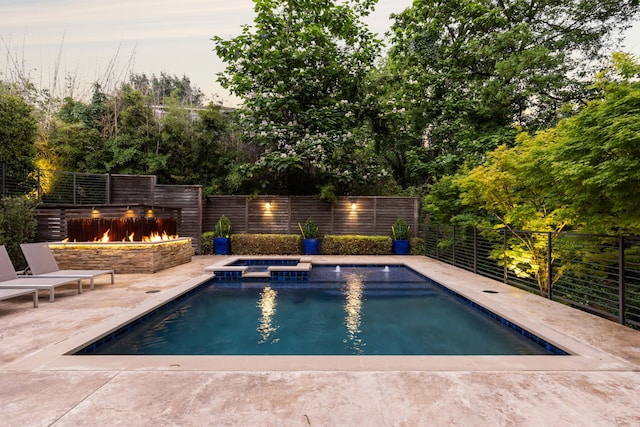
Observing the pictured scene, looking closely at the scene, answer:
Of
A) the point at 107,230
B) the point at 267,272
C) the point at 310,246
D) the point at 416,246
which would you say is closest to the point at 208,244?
the point at 310,246

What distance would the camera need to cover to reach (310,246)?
12.9m

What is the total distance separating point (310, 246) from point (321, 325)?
795 centimetres

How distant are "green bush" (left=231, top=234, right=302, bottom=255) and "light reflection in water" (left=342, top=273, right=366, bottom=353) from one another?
4356 millimetres

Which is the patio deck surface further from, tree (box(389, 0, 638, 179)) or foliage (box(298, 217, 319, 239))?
tree (box(389, 0, 638, 179))

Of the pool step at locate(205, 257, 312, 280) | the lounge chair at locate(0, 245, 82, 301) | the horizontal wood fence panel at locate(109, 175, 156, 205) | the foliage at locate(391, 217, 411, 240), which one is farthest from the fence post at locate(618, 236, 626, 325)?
the horizontal wood fence panel at locate(109, 175, 156, 205)

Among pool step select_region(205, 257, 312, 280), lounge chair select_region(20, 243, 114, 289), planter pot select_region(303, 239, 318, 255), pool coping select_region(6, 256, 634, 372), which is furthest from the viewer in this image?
planter pot select_region(303, 239, 318, 255)

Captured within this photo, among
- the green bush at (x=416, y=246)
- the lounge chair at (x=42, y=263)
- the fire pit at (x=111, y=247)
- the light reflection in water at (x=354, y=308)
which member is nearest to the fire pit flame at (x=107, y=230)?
the fire pit at (x=111, y=247)

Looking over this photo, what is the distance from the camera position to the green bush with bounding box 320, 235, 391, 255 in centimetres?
1279

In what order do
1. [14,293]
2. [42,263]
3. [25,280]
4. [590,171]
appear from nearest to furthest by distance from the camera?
[590,171], [14,293], [25,280], [42,263]

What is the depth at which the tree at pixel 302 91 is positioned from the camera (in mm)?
13508

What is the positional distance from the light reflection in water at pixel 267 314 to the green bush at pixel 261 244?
525 cm

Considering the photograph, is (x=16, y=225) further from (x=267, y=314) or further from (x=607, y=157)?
(x=607, y=157)

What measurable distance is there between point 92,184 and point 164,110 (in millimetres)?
4731

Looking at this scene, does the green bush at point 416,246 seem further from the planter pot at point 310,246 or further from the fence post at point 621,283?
the fence post at point 621,283
